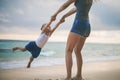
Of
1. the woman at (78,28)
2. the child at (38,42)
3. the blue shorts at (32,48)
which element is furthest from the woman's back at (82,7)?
the blue shorts at (32,48)

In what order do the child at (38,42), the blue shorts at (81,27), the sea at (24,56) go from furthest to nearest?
the sea at (24,56) → the child at (38,42) → the blue shorts at (81,27)

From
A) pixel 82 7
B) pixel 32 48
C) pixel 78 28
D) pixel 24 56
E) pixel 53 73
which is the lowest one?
pixel 53 73

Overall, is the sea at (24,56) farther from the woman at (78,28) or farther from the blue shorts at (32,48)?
the woman at (78,28)

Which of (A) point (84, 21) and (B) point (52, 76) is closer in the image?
(A) point (84, 21)

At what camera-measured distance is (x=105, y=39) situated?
3559 millimetres

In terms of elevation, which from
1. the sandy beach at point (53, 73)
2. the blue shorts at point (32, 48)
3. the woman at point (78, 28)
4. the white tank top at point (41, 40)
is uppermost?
the woman at point (78, 28)

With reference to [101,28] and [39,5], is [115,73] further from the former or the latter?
[39,5]

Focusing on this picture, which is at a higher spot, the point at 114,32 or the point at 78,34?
the point at 78,34

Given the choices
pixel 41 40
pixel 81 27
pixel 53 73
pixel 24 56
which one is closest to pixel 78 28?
pixel 81 27

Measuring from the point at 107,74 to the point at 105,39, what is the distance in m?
0.68

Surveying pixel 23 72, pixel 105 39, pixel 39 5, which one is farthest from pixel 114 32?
pixel 23 72

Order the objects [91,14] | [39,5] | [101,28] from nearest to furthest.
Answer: [39,5]
[91,14]
[101,28]

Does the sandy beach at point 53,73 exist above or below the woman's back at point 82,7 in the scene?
below

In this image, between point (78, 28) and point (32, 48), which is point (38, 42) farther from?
point (78, 28)
